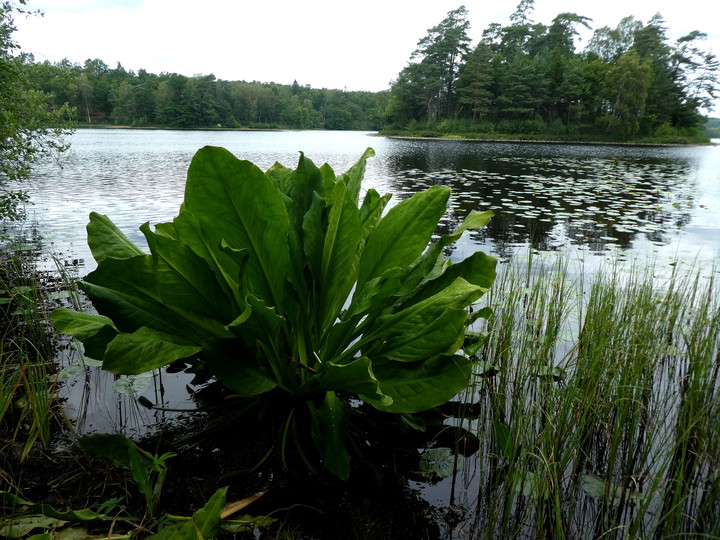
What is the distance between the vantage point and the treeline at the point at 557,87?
123 feet

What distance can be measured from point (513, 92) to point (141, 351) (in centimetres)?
4556

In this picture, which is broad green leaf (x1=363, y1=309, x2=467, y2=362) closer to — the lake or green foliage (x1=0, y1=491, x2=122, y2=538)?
the lake

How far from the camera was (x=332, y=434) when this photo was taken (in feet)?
3.92

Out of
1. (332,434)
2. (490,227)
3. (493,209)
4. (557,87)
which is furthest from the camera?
(557,87)

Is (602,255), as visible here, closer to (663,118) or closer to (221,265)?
(221,265)

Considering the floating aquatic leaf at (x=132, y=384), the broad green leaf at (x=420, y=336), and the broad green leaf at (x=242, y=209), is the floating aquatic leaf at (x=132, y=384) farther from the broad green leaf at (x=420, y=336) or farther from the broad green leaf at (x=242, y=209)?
the broad green leaf at (x=420, y=336)

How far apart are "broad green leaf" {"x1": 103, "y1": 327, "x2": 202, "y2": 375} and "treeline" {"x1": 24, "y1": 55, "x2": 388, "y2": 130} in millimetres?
54879

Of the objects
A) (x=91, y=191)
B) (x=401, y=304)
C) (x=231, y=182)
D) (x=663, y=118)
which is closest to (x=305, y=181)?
(x=231, y=182)

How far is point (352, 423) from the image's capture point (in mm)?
1523

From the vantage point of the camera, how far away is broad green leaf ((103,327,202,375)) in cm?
111

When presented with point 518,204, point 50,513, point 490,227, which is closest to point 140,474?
point 50,513

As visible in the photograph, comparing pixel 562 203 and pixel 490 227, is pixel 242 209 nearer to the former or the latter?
pixel 490 227

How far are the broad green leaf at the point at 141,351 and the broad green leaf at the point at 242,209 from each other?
0.98 ft

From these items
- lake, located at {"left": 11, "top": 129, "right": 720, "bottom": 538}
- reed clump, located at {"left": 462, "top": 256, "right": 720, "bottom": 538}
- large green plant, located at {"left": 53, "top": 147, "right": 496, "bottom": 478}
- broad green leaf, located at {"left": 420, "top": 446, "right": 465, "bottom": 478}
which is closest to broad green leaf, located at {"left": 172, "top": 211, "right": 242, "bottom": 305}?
large green plant, located at {"left": 53, "top": 147, "right": 496, "bottom": 478}
